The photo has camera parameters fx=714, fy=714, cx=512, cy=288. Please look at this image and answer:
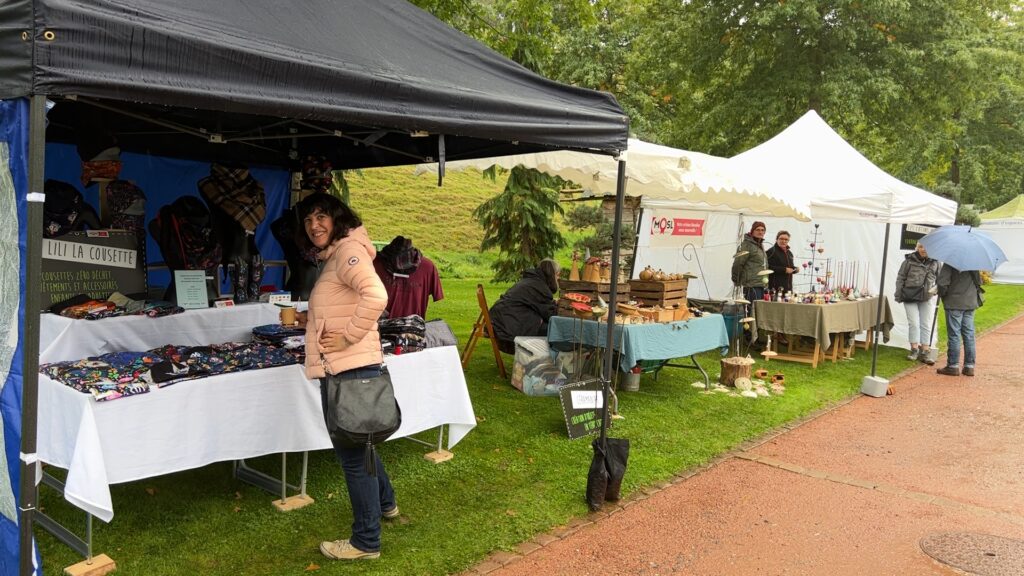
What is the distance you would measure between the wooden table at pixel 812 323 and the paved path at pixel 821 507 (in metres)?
2.01

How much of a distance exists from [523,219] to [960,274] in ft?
21.9

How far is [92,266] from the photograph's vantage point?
4246mm

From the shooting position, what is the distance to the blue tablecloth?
6344mm

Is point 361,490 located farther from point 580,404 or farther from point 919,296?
point 919,296

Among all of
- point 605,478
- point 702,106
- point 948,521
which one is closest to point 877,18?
point 702,106

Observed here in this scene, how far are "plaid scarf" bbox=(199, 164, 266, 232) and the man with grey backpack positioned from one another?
8.22 m

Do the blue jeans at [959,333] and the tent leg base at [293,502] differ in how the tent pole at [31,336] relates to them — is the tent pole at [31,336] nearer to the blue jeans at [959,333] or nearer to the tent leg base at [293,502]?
the tent leg base at [293,502]

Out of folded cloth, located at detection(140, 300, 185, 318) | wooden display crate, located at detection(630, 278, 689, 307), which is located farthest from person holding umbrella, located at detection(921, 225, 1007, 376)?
folded cloth, located at detection(140, 300, 185, 318)

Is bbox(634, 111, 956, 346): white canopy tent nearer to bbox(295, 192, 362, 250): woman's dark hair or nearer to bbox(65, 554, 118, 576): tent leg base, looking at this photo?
bbox(295, 192, 362, 250): woman's dark hair

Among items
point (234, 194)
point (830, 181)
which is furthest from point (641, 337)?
point (830, 181)

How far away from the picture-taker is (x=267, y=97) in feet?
8.29

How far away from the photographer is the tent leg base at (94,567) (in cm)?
318

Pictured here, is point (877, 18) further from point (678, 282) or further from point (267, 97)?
point (267, 97)

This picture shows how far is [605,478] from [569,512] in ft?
0.97
